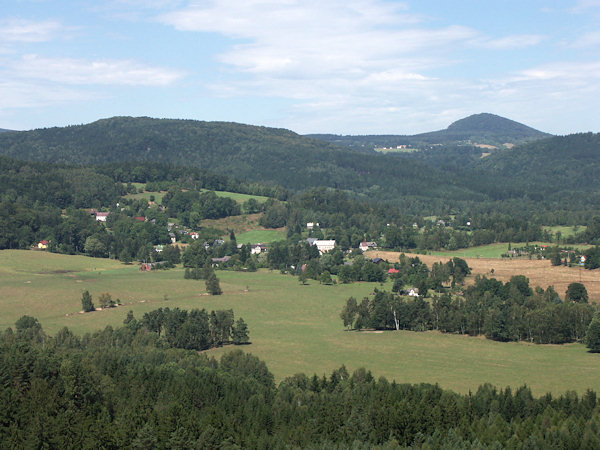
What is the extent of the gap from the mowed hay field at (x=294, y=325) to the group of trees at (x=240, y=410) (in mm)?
A: 10275

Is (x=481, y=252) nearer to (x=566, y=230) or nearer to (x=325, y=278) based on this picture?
(x=566, y=230)

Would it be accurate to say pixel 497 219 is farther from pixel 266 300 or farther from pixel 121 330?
pixel 121 330

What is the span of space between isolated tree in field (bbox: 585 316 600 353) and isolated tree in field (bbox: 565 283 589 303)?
2071cm

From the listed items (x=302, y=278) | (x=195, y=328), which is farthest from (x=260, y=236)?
(x=195, y=328)

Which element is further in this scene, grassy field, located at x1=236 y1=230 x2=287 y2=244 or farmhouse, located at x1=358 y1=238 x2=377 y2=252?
grassy field, located at x1=236 y1=230 x2=287 y2=244

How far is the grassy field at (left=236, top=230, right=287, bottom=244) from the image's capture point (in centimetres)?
17488

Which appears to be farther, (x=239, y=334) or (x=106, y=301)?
(x=106, y=301)

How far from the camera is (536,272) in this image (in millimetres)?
128625

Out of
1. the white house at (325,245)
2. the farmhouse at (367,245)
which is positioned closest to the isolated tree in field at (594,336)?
the white house at (325,245)

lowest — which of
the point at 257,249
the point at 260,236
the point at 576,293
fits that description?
the point at 576,293

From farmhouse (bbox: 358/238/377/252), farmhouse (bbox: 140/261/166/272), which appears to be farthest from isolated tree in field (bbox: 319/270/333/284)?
farmhouse (bbox: 358/238/377/252)

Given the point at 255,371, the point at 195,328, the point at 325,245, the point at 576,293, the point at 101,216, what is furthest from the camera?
the point at 101,216

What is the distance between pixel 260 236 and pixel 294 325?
279 ft

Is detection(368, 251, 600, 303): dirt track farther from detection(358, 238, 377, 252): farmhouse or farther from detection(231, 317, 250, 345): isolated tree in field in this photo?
detection(231, 317, 250, 345): isolated tree in field
